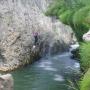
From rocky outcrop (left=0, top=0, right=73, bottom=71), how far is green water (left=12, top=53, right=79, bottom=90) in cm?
61

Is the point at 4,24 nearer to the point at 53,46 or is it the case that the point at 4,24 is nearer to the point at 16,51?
the point at 16,51

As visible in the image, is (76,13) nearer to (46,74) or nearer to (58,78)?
(58,78)

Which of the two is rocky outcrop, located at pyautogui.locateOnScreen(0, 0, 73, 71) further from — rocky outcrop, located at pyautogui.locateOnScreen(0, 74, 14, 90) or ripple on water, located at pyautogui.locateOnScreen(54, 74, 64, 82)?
rocky outcrop, located at pyautogui.locateOnScreen(0, 74, 14, 90)

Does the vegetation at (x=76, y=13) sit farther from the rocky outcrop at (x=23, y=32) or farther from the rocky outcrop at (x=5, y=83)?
the rocky outcrop at (x=23, y=32)

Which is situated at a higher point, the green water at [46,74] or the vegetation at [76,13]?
the vegetation at [76,13]

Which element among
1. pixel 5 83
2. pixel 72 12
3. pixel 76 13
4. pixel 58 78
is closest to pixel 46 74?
pixel 58 78

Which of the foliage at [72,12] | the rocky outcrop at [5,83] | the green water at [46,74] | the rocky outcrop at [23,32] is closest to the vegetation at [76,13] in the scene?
the foliage at [72,12]

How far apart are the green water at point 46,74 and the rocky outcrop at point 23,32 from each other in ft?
2.00

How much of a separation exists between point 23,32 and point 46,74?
3541 millimetres

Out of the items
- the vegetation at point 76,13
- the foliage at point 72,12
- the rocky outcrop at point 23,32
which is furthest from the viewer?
the rocky outcrop at point 23,32

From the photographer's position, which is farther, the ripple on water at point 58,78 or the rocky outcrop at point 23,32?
the rocky outcrop at point 23,32

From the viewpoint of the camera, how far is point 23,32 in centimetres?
1950

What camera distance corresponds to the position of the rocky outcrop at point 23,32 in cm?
1855

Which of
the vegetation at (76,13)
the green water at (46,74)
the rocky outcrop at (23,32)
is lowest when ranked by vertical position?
the green water at (46,74)
